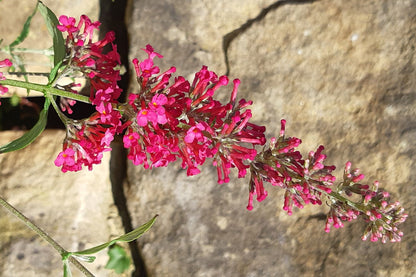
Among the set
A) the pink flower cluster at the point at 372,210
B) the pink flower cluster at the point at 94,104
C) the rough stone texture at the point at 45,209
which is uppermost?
the rough stone texture at the point at 45,209

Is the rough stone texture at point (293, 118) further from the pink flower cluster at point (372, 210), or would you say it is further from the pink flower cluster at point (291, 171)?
the pink flower cluster at point (291, 171)

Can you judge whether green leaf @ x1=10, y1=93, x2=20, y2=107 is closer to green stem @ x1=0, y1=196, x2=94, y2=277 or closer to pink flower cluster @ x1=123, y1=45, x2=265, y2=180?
green stem @ x1=0, y1=196, x2=94, y2=277

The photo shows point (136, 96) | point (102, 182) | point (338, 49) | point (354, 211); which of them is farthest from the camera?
point (102, 182)

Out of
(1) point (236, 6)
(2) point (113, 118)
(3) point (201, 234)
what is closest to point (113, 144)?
(3) point (201, 234)

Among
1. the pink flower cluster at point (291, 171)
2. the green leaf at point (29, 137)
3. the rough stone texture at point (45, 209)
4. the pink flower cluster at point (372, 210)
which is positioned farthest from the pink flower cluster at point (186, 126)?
the rough stone texture at point (45, 209)

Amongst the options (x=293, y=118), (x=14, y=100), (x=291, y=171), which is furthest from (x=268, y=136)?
(x=14, y=100)

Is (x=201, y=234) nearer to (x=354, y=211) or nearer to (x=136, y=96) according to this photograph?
(x=354, y=211)

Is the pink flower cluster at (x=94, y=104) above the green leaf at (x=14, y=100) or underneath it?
underneath
